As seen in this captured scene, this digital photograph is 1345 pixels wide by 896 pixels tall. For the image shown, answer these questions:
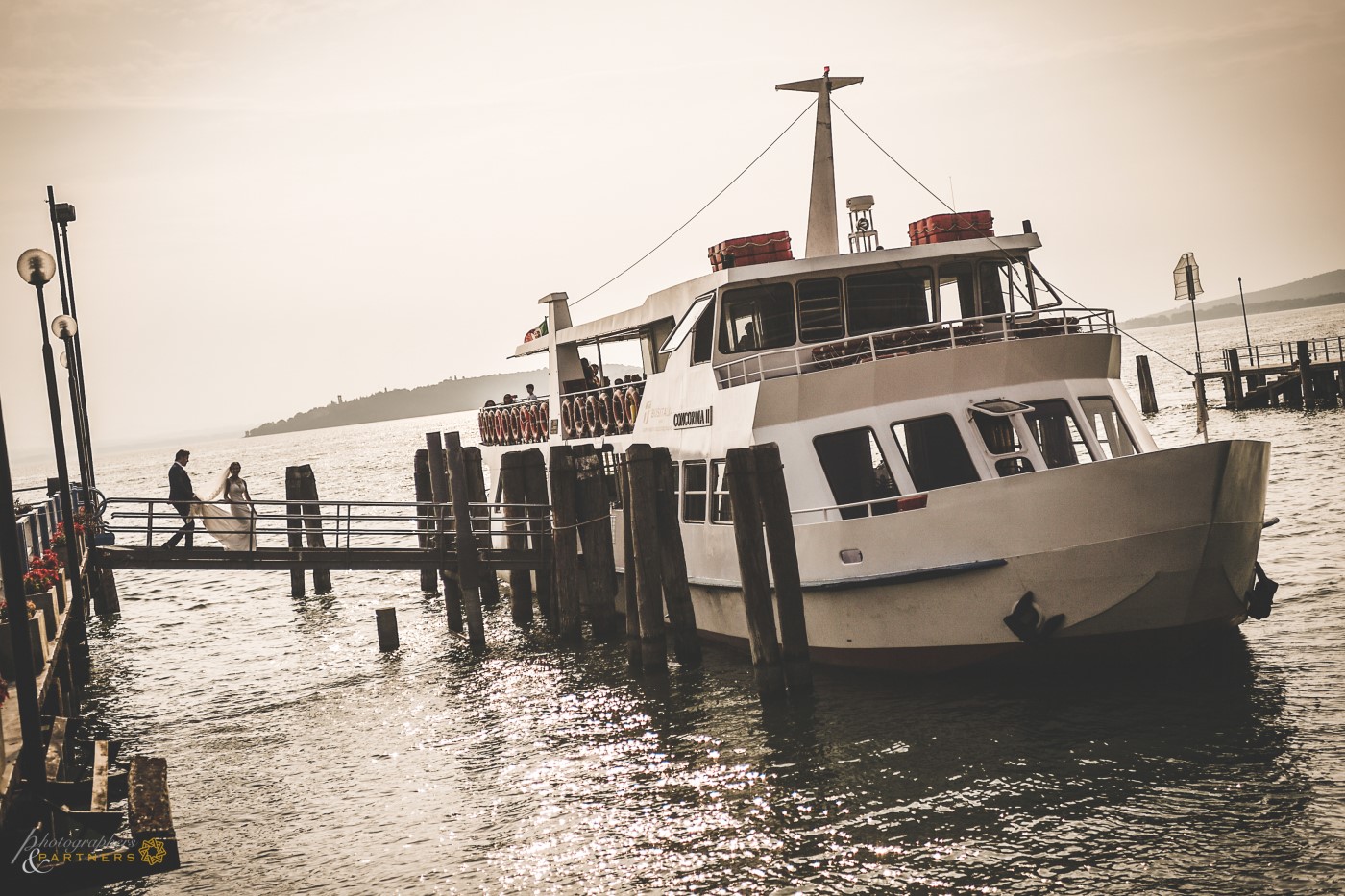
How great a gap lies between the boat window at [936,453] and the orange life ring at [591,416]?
26.2 ft

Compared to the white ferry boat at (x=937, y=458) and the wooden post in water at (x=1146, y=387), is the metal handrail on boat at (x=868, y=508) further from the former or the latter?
the wooden post in water at (x=1146, y=387)

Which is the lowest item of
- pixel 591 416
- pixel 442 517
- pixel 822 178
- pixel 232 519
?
pixel 442 517

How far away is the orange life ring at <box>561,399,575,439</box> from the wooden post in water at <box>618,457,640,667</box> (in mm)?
6133

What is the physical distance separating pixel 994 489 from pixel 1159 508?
5.36 ft

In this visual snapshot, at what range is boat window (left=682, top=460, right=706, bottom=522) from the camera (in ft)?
54.6

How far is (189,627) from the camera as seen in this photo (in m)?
28.5

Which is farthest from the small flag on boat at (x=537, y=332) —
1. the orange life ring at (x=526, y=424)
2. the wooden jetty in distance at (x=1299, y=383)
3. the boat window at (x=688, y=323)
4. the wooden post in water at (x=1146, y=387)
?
the wooden post in water at (x=1146, y=387)

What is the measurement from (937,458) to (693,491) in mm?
4109

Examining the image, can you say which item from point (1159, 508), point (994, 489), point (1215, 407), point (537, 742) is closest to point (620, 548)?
point (537, 742)

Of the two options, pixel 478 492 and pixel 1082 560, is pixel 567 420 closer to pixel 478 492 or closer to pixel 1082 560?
pixel 478 492

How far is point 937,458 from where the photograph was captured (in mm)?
13922

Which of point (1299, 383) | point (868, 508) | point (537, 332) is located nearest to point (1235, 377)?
point (1299, 383)

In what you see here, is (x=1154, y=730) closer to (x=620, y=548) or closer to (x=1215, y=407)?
(x=620, y=548)

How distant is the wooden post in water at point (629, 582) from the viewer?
15547mm
